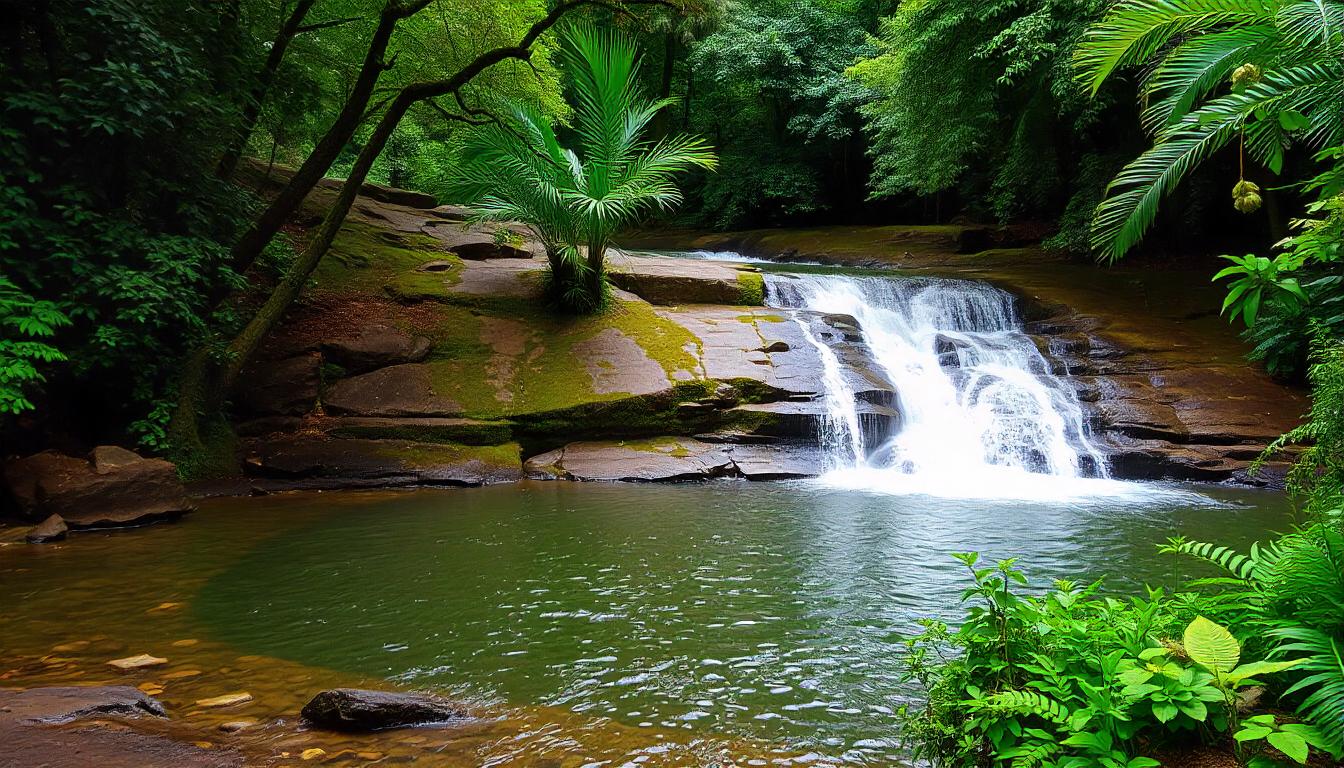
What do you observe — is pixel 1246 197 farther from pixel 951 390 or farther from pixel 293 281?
pixel 293 281

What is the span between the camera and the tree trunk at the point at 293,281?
29.3ft

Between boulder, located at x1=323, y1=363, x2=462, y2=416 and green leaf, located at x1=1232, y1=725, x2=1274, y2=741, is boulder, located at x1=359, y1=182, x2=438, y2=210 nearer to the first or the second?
boulder, located at x1=323, y1=363, x2=462, y2=416

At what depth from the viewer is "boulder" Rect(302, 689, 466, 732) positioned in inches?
121

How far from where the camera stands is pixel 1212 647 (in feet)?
5.99

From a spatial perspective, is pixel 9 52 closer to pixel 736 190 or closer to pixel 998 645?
pixel 998 645

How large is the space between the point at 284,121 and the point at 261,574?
27.4 ft

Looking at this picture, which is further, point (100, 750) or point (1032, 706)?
point (100, 750)

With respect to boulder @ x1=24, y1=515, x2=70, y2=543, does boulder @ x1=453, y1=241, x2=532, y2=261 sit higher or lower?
higher

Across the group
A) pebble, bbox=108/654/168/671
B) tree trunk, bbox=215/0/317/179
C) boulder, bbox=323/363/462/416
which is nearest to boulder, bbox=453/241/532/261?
boulder, bbox=323/363/462/416

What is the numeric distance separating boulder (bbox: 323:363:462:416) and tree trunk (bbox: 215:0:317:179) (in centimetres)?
312

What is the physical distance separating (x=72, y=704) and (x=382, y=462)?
6.21 metres

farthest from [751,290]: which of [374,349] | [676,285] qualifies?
[374,349]

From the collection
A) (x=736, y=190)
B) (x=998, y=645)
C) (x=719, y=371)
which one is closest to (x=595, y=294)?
(x=719, y=371)

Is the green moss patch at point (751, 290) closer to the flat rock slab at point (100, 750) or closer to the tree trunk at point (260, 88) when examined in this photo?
the tree trunk at point (260, 88)
